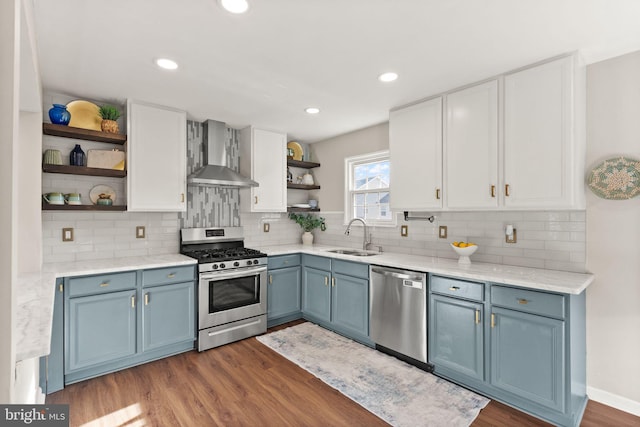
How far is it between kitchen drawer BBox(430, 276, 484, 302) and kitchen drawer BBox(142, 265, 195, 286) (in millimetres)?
2239

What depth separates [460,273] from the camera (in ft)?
8.29

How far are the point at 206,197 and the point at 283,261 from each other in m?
1.19

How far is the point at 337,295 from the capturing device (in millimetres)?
3580

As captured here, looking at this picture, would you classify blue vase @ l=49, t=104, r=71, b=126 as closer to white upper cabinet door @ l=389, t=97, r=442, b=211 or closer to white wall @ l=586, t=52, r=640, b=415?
white upper cabinet door @ l=389, t=97, r=442, b=211

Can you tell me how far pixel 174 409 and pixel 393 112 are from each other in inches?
124

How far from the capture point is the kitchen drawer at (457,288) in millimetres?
2439

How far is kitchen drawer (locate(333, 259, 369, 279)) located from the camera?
329cm

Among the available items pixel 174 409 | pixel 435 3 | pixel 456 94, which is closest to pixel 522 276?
pixel 456 94

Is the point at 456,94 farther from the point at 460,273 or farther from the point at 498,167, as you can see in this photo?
the point at 460,273

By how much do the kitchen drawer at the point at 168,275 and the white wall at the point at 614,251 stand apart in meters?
3.33

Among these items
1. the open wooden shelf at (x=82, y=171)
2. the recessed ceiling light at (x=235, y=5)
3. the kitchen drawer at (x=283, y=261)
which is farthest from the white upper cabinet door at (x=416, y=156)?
the open wooden shelf at (x=82, y=171)

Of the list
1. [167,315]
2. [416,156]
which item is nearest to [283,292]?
[167,315]

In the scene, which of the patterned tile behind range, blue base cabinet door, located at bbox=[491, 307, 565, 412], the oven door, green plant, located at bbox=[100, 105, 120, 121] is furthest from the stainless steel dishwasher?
green plant, located at bbox=[100, 105, 120, 121]

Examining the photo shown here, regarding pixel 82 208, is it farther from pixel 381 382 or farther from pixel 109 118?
pixel 381 382
